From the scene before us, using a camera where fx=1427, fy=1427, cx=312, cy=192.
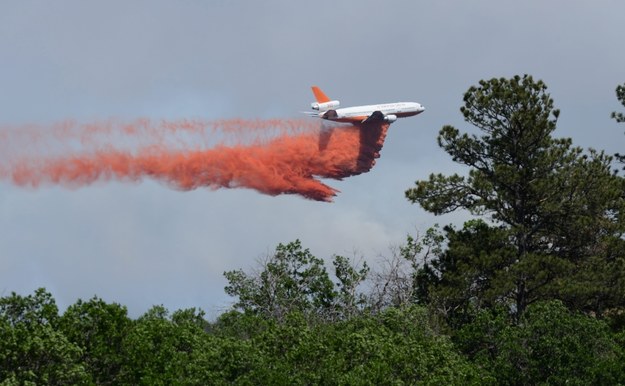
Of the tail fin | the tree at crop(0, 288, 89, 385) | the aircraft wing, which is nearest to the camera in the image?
the tree at crop(0, 288, 89, 385)

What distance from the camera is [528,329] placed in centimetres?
6122

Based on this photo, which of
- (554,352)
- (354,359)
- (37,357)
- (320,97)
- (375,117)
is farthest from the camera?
(320,97)

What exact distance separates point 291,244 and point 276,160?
7966mm

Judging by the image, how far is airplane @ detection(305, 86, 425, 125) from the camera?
91750 millimetres

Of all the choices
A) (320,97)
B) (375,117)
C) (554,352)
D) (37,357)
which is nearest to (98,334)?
(37,357)

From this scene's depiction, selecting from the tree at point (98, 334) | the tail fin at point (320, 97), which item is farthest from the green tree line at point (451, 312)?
the tail fin at point (320, 97)

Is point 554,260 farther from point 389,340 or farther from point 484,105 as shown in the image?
point 389,340

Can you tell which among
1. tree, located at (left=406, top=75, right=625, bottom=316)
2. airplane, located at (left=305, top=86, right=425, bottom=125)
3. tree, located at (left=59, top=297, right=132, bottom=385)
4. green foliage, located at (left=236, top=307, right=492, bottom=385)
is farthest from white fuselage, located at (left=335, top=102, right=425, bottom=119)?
tree, located at (left=59, top=297, right=132, bottom=385)

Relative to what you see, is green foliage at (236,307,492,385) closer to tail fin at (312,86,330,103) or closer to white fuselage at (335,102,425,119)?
white fuselage at (335,102,425,119)

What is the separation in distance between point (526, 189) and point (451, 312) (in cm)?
747

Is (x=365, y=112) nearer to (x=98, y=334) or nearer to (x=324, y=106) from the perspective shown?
(x=324, y=106)

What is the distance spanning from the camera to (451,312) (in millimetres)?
72688

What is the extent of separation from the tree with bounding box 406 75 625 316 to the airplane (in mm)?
16935

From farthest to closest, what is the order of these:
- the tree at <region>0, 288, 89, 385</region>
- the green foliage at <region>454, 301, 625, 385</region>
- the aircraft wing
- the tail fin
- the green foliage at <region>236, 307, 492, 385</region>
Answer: the tail fin, the aircraft wing, the green foliage at <region>454, 301, 625, 385</region>, the green foliage at <region>236, 307, 492, 385</region>, the tree at <region>0, 288, 89, 385</region>
